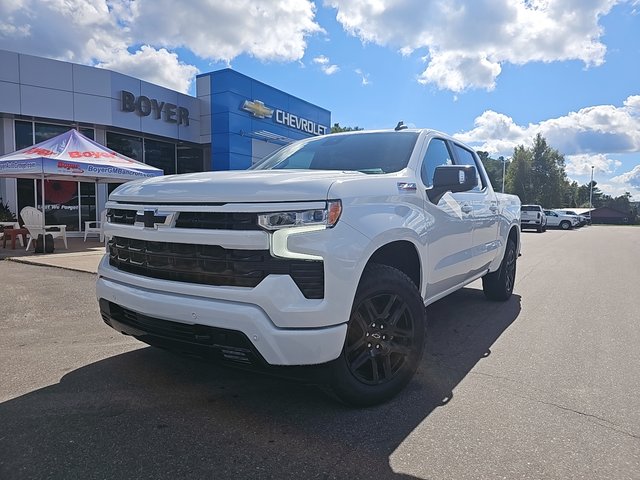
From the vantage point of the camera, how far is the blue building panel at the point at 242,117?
63.1ft

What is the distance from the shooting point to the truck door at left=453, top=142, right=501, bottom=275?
478 cm

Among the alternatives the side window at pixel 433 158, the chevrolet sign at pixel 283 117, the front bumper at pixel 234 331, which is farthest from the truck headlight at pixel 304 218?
the chevrolet sign at pixel 283 117

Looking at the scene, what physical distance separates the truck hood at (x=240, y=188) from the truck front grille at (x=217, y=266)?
0.28 m

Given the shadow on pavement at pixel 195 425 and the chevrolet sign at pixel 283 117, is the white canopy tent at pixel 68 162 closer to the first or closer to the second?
the chevrolet sign at pixel 283 117

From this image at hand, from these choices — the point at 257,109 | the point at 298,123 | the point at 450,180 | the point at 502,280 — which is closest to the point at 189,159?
the point at 257,109

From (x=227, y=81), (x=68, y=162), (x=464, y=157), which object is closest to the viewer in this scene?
(x=464, y=157)

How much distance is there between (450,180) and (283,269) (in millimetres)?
1738

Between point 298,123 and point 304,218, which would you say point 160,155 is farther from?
point 304,218

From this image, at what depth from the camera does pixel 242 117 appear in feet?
65.2

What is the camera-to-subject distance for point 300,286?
2502 mm

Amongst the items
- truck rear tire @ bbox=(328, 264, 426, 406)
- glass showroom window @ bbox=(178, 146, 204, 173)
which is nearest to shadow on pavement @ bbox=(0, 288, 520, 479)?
truck rear tire @ bbox=(328, 264, 426, 406)

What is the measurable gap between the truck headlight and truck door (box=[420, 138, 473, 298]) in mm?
1199

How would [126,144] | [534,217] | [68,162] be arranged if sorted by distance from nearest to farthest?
[68,162]
[126,144]
[534,217]

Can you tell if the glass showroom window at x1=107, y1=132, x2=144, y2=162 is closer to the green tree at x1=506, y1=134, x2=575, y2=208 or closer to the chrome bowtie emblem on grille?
the chrome bowtie emblem on grille
